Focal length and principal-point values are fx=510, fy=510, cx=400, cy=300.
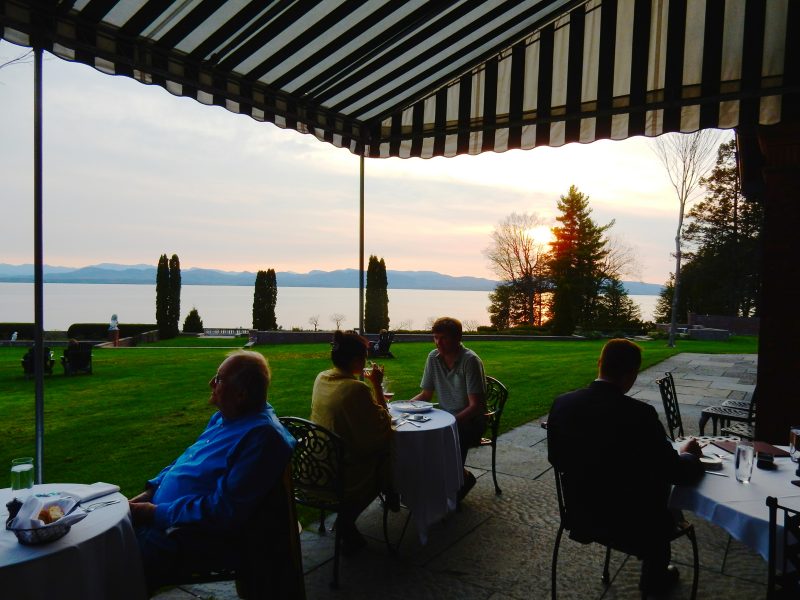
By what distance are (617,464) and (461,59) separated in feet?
13.1

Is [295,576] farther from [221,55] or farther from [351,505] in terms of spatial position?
[221,55]

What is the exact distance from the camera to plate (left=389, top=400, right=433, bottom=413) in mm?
3961

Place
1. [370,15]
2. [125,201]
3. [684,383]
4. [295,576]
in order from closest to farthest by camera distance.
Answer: [295,576] < [370,15] < [684,383] < [125,201]

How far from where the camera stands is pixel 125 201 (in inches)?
1596

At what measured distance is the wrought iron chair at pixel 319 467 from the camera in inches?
114

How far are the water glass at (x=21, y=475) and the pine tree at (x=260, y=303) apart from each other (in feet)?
97.5

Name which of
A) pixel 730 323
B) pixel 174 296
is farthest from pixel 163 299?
pixel 730 323

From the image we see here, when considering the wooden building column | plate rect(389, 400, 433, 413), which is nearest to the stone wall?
the wooden building column

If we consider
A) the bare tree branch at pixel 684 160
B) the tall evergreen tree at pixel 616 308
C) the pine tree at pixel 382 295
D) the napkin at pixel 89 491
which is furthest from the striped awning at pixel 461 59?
the tall evergreen tree at pixel 616 308

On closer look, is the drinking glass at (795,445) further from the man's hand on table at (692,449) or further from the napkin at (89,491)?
the napkin at (89,491)

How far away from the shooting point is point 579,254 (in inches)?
1437

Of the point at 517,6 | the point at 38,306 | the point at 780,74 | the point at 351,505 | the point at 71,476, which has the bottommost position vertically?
the point at 71,476

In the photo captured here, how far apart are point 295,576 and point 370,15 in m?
A: 3.78

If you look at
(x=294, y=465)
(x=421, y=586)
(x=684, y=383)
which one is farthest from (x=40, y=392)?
(x=684, y=383)
